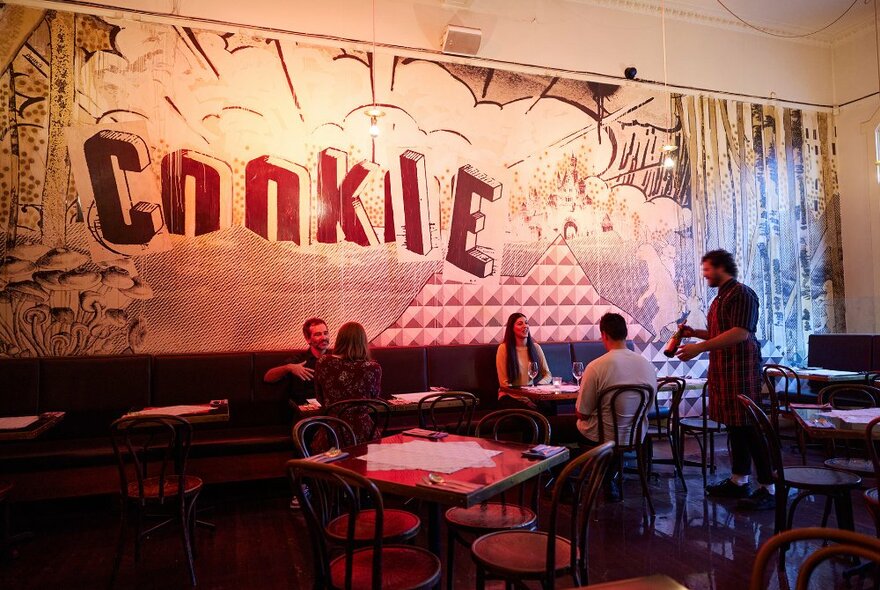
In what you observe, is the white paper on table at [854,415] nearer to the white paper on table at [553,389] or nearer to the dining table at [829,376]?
the white paper on table at [553,389]

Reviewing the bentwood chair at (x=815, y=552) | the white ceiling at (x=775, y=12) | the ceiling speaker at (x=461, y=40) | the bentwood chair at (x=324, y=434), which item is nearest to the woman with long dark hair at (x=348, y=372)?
the bentwood chair at (x=324, y=434)

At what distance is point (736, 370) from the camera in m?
4.32

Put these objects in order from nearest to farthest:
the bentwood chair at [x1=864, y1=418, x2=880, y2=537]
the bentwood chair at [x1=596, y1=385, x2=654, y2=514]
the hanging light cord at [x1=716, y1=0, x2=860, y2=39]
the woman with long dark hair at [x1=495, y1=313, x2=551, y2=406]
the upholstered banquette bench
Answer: the bentwood chair at [x1=864, y1=418, x2=880, y2=537] < the bentwood chair at [x1=596, y1=385, x2=654, y2=514] < the upholstered banquette bench < the woman with long dark hair at [x1=495, y1=313, x2=551, y2=406] < the hanging light cord at [x1=716, y1=0, x2=860, y2=39]

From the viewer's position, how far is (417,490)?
217cm

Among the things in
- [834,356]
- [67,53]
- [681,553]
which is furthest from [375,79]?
[834,356]

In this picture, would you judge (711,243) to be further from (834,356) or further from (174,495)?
(174,495)

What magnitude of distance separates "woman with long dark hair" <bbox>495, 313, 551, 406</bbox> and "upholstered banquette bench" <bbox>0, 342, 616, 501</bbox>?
0.97 meters

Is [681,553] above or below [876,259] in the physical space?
below

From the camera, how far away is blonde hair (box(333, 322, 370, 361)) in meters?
3.76

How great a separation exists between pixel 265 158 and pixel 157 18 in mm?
1460

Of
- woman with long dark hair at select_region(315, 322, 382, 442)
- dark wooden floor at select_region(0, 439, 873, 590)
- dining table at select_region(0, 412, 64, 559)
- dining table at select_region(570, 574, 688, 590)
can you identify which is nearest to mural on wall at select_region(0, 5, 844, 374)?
dining table at select_region(0, 412, 64, 559)

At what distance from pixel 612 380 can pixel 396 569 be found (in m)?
2.20

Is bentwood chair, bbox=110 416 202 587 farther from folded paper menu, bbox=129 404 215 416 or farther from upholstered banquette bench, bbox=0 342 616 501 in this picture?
upholstered banquette bench, bbox=0 342 616 501

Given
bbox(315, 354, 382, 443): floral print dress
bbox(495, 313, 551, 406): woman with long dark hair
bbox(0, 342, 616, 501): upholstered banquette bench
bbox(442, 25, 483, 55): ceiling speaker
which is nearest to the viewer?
bbox(315, 354, 382, 443): floral print dress
